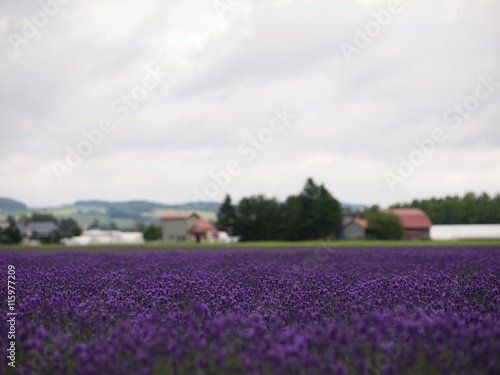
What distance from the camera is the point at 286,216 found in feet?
252

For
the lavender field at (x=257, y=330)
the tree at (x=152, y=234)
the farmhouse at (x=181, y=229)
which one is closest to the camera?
the lavender field at (x=257, y=330)

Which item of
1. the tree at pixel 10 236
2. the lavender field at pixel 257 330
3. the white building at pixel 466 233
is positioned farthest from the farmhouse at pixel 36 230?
the lavender field at pixel 257 330

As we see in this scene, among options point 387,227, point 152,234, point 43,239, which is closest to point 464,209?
point 387,227

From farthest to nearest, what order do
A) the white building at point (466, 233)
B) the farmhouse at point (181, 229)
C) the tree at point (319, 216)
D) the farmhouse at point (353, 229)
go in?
1. the farmhouse at point (181, 229)
2. the farmhouse at point (353, 229)
3. the white building at point (466, 233)
4. the tree at point (319, 216)

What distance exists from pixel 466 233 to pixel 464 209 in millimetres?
37896

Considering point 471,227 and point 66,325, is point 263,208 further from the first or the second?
point 66,325

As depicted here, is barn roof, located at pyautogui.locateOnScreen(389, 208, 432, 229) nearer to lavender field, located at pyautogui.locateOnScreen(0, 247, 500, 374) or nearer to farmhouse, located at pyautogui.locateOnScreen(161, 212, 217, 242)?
farmhouse, located at pyautogui.locateOnScreen(161, 212, 217, 242)

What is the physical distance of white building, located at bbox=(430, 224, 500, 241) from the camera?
81.9 metres

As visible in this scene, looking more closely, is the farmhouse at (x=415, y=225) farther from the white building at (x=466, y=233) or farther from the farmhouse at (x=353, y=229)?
the farmhouse at (x=353, y=229)

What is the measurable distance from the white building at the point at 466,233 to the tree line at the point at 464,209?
→ 27.0m

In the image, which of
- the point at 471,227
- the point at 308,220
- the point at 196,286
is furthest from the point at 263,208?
the point at 196,286

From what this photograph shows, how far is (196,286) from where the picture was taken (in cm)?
905

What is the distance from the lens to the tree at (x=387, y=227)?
77500 millimetres

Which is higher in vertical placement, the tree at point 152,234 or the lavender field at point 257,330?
the tree at point 152,234
